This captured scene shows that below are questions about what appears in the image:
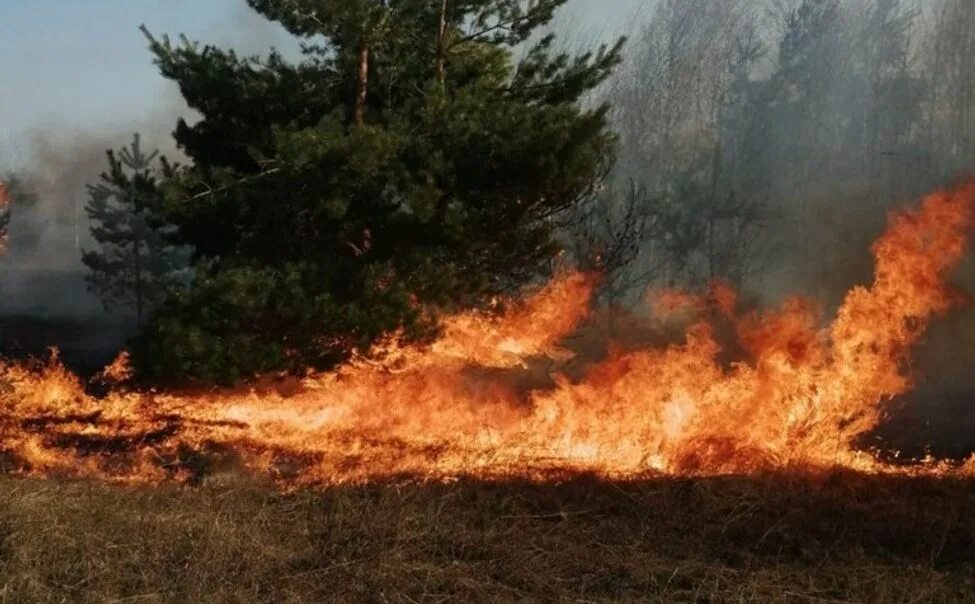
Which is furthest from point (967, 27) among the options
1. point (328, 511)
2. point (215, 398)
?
point (328, 511)

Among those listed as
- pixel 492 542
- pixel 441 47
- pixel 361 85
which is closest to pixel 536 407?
pixel 492 542

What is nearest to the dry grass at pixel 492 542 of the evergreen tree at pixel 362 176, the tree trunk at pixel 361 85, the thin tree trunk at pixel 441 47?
the evergreen tree at pixel 362 176

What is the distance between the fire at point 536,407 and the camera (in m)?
8.45

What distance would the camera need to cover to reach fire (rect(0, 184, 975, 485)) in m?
8.45

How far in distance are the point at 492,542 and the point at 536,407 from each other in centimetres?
419

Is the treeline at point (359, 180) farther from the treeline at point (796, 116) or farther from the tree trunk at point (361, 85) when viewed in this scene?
the treeline at point (796, 116)

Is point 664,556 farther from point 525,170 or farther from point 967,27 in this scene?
point 967,27

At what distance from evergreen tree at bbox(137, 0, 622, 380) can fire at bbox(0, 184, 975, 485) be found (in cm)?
70

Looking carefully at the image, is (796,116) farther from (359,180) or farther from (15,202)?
(15,202)

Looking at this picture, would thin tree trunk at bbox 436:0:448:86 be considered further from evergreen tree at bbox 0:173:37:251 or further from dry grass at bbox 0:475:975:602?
evergreen tree at bbox 0:173:37:251

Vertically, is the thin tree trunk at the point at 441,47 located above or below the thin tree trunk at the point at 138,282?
above

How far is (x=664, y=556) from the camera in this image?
5.80 meters

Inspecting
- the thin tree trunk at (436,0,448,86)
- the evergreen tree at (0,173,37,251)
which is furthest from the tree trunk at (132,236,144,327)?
the thin tree trunk at (436,0,448,86)

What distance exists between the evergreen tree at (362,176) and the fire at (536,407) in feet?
2.31
